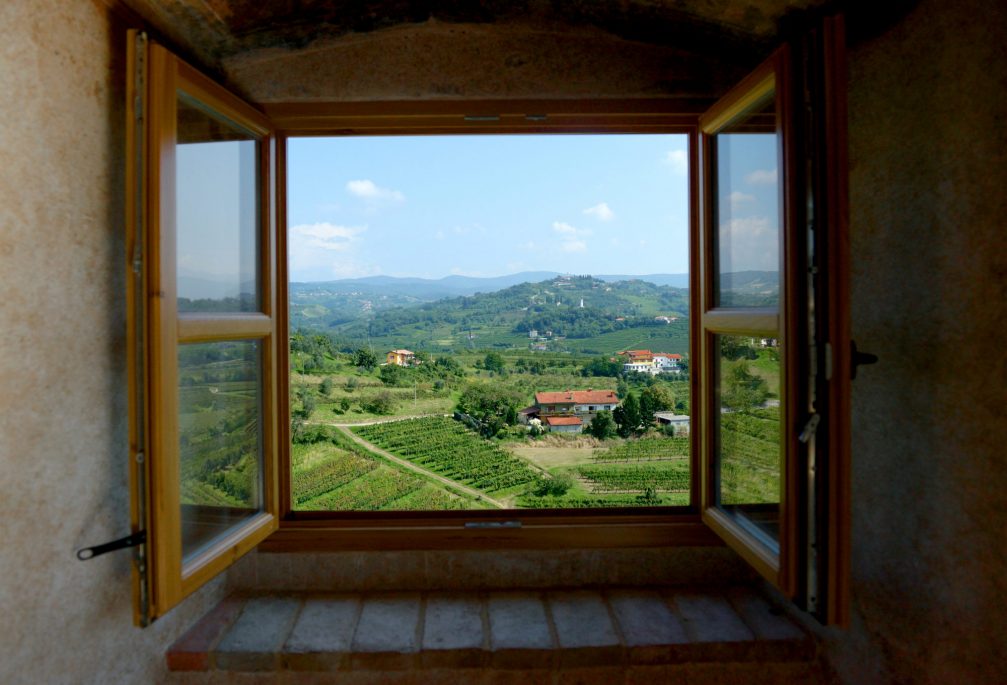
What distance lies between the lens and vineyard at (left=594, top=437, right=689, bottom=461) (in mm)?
2373

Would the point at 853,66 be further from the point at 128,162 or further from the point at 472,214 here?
the point at 128,162

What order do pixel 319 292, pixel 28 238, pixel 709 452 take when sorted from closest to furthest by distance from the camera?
pixel 28 238 → pixel 709 452 → pixel 319 292

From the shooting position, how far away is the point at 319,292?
2.43 meters

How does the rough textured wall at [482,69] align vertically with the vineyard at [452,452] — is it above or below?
above

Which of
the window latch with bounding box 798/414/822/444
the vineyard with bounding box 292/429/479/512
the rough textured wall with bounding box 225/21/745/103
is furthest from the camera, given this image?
the vineyard with bounding box 292/429/479/512

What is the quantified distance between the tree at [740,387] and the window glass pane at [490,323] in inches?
14.1

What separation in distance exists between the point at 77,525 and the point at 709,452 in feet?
5.87

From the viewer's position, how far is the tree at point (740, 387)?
178 cm

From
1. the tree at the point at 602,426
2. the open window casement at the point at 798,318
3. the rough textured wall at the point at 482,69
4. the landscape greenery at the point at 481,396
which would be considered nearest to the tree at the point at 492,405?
the landscape greenery at the point at 481,396

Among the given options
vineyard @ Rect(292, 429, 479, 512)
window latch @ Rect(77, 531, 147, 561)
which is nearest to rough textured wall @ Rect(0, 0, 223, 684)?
window latch @ Rect(77, 531, 147, 561)

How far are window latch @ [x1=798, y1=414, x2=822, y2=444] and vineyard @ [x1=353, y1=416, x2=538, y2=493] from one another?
118 cm

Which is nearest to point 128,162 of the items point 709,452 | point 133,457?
point 133,457

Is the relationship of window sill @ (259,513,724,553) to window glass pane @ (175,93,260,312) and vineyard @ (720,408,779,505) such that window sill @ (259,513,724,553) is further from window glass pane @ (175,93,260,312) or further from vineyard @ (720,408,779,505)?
window glass pane @ (175,93,260,312)

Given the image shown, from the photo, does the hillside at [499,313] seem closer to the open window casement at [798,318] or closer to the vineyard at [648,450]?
the vineyard at [648,450]
